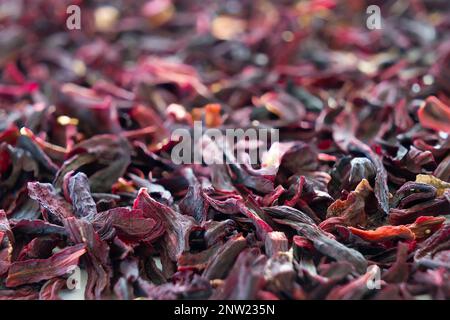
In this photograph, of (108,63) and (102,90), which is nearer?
(102,90)

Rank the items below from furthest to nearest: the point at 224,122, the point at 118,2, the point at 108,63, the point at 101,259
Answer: the point at 118,2 < the point at 108,63 < the point at 224,122 < the point at 101,259

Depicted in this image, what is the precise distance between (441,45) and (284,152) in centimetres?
84

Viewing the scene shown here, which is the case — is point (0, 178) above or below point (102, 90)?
below

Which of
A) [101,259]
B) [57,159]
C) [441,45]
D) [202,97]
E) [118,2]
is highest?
[118,2]

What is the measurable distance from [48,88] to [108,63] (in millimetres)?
268

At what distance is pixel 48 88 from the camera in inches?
60.7

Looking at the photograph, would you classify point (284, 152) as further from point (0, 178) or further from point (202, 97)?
point (0, 178)

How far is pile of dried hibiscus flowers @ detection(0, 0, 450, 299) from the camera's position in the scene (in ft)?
2.88

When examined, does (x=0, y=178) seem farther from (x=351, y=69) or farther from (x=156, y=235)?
(x=351, y=69)

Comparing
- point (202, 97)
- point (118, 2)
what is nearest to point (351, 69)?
point (202, 97)

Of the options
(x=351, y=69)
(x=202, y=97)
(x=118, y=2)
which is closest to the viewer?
(x=202, y=97)

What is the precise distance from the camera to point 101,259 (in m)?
0.92

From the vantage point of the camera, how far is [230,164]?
1.11 meters

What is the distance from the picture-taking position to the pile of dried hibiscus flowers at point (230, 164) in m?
0.88
